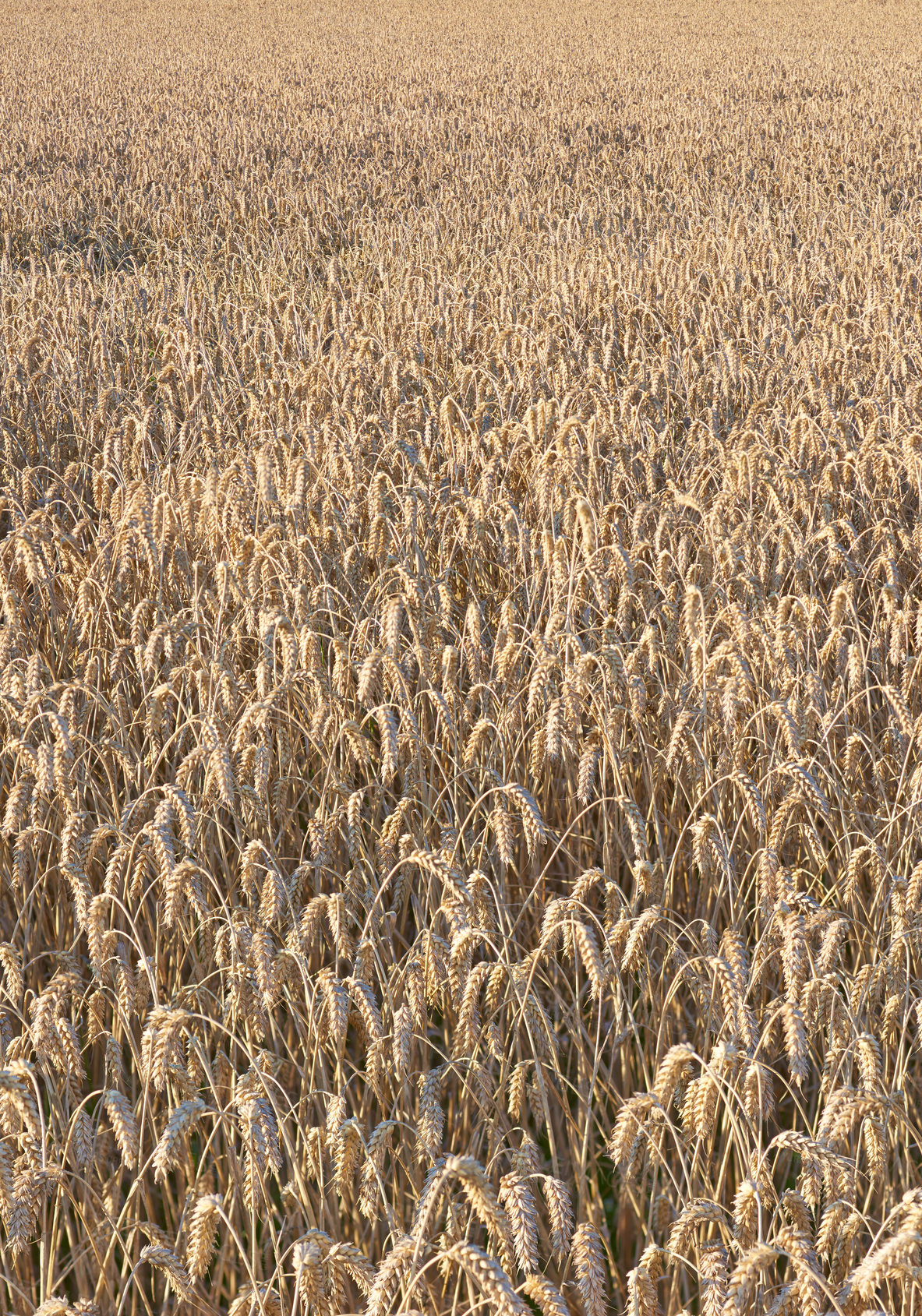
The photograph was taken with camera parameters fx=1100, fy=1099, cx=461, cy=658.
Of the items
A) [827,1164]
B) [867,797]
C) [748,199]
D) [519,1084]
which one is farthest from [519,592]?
[748,199]

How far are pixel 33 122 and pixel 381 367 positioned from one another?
29.3 ft

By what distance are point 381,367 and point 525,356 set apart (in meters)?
0.58

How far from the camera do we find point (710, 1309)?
1.12 metres

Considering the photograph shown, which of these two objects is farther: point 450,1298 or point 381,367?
point 381,367

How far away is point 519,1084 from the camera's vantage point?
153 cm

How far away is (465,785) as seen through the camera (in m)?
2.33

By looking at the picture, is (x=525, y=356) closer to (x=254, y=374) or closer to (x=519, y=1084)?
(x=254, y=374)

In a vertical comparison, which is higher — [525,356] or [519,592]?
[525,356]

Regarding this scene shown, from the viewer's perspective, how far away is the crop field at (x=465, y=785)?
1.37 m

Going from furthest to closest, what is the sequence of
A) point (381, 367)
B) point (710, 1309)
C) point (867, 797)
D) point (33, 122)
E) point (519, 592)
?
point (33, 122) → point (381, 367) → point (519, 592) → point (867, 797) → point (710, 1309)

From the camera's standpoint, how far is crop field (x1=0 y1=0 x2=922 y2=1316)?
1369 millimetres

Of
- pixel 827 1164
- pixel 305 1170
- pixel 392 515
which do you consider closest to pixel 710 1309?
pixel 827 1164

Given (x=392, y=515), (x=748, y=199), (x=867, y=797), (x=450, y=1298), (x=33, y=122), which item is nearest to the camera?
(x=450, y=1298)

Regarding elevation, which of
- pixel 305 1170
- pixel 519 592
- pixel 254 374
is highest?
pixel 254 374
